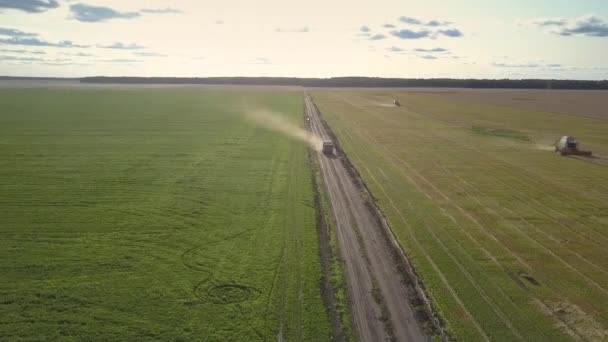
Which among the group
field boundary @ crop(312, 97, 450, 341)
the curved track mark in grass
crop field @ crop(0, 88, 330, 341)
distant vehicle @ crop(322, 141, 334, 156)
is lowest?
field boundary @ crop(312, 97, 450, 341)

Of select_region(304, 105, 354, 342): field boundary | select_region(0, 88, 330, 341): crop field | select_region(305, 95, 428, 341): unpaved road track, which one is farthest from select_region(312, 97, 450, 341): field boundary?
select_region(0, 88, 330, 341): crop field

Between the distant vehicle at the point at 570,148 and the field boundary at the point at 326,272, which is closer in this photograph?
the field boundary at the point at 326,272

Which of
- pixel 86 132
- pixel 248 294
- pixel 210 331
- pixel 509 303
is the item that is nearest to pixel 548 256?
pixel 509 303

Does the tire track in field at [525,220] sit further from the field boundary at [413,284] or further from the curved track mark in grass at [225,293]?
the curved track mark in grass at [225,293]

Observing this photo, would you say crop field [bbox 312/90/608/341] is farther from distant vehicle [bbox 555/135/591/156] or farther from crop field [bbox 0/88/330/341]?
crop field [bbox 0/88/330/341]

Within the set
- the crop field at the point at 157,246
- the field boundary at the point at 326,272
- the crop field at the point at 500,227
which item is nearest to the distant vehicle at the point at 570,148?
the crop field at the point at 500,227

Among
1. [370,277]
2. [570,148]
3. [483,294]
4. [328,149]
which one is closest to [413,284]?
[370,277]
